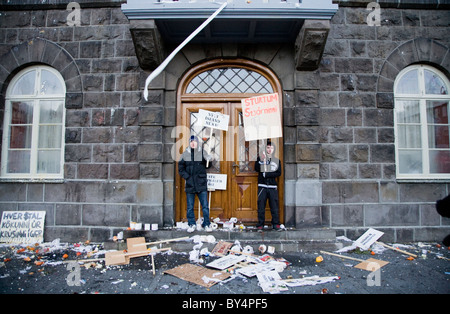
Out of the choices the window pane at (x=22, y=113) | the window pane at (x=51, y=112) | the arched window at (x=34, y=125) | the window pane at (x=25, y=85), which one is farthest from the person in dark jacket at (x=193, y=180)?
the window pane at (x=25, y=85)

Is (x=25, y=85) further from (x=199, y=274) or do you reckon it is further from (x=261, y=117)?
(x=199, y=274)

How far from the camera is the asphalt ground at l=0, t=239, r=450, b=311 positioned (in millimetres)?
3359

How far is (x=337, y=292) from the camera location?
11.0 feet

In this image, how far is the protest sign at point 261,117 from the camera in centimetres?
542

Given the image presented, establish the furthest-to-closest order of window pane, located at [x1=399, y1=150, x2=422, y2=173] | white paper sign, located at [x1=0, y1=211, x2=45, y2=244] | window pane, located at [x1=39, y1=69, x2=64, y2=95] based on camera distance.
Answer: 1. window pane, located at [x1=39, y1=69, x2=64, y2=95]
2. window pane, located at [x1=399, y1=150, x2=422, y2=173]
3. white paper sign, located at [x1=0, y1=211, x2=45, y2=244]

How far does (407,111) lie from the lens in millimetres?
5984

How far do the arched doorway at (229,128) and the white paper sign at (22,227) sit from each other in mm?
2897

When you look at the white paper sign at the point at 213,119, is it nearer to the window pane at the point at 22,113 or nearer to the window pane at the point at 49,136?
the window pane at the point at 49,136

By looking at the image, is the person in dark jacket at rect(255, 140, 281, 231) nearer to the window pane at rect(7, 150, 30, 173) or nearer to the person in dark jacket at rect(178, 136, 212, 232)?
the person in dark jacket at rect(178, 136, 212, 232)

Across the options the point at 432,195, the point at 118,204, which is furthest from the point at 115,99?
the point at 432,195

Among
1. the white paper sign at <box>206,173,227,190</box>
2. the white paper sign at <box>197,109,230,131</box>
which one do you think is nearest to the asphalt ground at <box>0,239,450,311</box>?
the white paper sign at <box>206,173,227,190</box>

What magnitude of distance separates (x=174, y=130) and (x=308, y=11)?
3.47 metres

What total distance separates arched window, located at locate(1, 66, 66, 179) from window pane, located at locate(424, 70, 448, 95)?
8130mm

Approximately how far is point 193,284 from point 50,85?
17.8 feet
